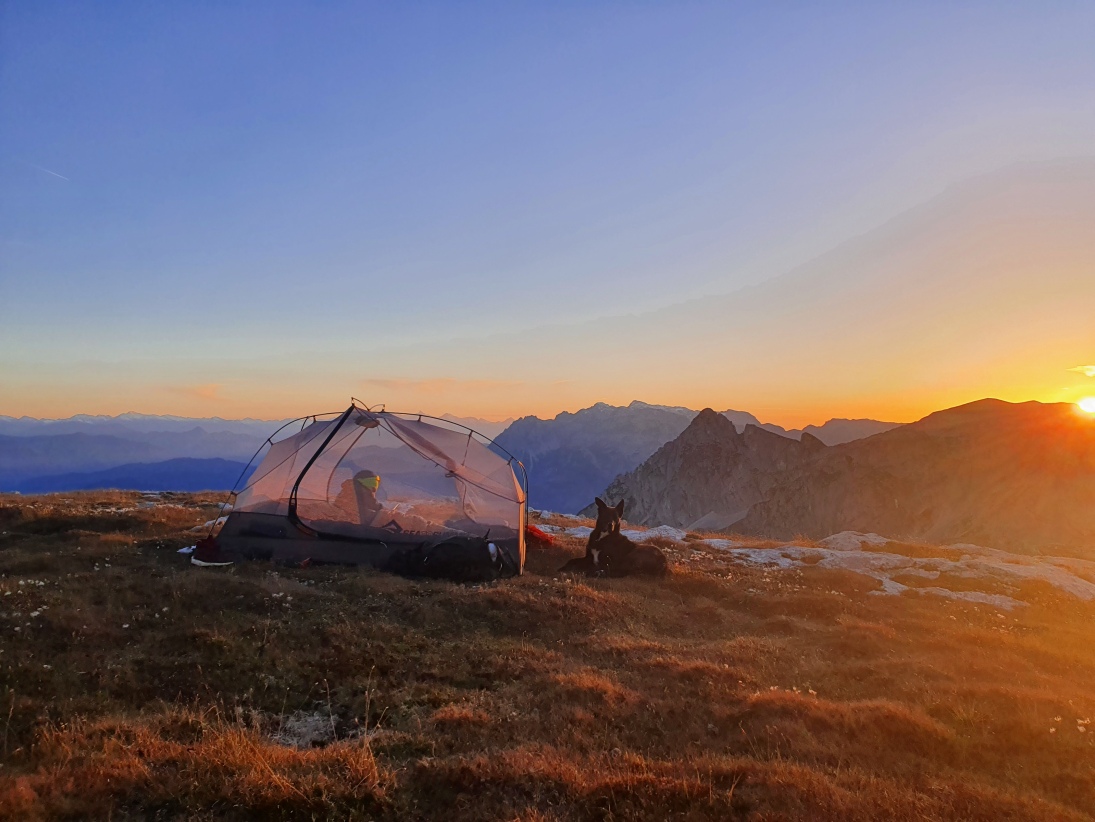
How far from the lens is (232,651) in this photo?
9.05 metres

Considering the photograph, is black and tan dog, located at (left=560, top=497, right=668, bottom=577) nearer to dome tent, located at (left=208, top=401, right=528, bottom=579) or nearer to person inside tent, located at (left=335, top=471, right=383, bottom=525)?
dome tent, located at (left=208, top=401, right=528, bottom=579)

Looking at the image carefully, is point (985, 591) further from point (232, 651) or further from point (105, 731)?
point (105, 731)

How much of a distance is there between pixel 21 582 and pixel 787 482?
81768 mm

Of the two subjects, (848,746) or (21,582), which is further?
(21,582)

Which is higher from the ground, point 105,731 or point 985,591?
point 105,731

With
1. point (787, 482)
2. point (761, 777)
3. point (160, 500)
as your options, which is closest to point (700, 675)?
point (761, 777)

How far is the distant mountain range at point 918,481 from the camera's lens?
52688mm

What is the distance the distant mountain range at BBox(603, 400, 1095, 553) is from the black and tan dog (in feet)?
120

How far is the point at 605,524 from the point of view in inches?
704

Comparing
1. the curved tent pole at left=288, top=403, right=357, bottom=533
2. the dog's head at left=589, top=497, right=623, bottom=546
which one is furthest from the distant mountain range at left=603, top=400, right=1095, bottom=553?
the curved tent pole at left=288, top=403, right=357, bottom=533

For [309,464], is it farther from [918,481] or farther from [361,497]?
[918,481]

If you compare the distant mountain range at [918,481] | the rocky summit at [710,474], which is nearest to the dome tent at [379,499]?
the distant mountain range at [918,481]

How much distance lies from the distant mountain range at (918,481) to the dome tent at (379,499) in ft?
132

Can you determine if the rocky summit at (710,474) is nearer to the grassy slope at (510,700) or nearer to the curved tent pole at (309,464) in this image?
the curved tent pole at (309,464)
